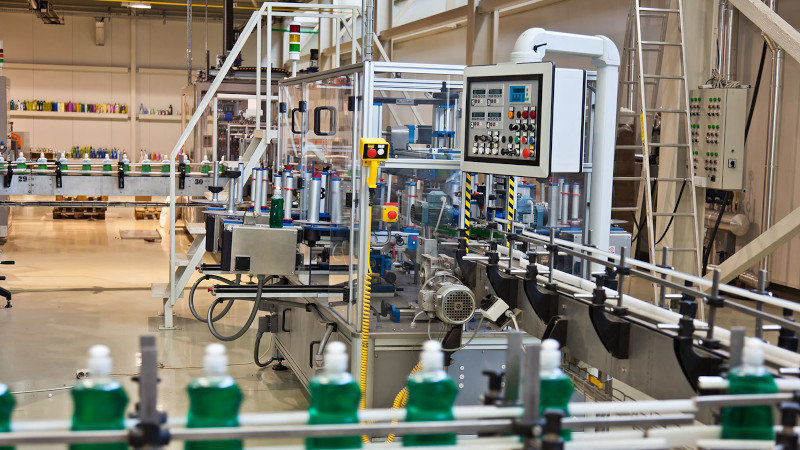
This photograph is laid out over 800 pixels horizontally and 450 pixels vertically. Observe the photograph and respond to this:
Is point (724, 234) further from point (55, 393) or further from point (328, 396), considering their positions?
point (328, 396)

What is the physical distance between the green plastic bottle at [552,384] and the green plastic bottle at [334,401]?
0.33 metres

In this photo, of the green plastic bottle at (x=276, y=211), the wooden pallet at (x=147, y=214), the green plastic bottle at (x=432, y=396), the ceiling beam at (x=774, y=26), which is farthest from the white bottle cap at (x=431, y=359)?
the wooden pallet at (x=147, y=214)

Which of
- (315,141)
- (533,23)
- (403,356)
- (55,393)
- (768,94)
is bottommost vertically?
(55,393)

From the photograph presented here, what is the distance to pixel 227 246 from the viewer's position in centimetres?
480

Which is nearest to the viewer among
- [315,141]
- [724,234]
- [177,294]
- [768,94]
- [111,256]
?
[315,141]

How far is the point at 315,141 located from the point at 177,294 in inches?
81.1

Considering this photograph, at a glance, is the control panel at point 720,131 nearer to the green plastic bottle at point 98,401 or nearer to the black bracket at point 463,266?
the black bracket at point 463,266

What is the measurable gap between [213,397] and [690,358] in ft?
4.51

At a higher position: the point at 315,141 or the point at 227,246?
the point at 315,141

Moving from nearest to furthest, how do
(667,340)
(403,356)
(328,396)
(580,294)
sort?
(328,396), (667,340), (580,294), (403,356)

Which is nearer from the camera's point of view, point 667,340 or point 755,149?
point 667,340

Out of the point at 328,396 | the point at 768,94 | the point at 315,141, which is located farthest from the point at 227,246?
the point at 768,94

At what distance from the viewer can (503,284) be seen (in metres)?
3.47

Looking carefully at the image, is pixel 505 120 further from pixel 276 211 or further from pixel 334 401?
pixel 334 401
